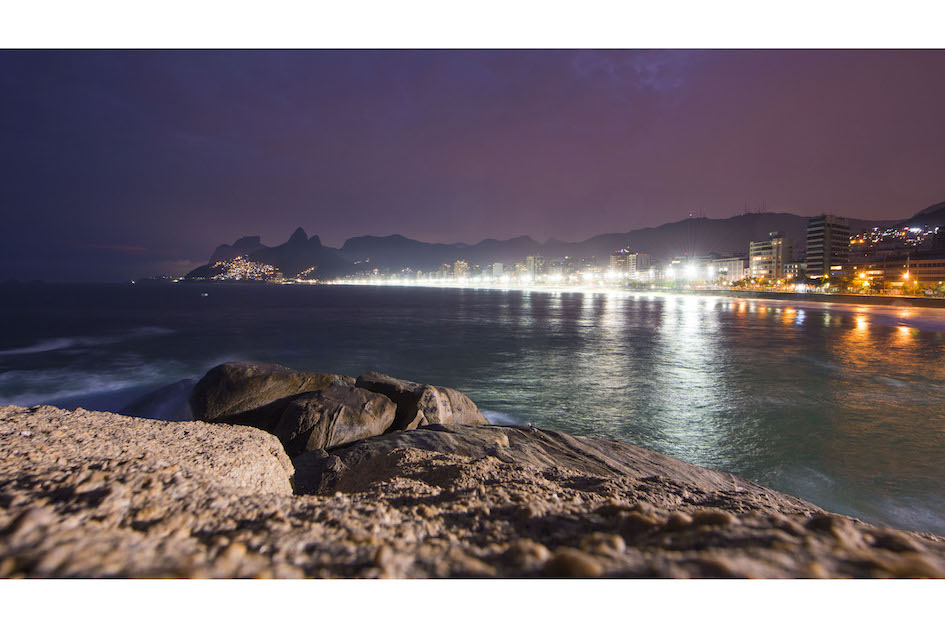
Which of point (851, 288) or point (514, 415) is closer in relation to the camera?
point (514, 415)

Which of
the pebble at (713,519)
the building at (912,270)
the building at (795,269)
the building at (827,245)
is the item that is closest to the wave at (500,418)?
the pebble at (713,519)

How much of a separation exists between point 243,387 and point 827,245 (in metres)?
203

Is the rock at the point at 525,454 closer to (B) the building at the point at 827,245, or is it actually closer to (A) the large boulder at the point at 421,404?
(A) the large boulder at the point at 421,404

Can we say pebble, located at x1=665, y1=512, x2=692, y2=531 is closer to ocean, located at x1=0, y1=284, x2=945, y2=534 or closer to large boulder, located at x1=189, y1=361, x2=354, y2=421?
ocean, located at x1=0, y1=284, x2=945, y2=534

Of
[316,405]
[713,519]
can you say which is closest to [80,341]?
[316,405]

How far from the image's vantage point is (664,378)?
21.5 m

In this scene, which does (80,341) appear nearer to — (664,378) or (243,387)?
(243,387)

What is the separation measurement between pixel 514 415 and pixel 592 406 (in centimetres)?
357

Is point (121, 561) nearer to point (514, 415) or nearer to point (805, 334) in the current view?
point (514, 415)

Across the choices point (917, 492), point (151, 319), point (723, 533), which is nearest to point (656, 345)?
point (917, 492)

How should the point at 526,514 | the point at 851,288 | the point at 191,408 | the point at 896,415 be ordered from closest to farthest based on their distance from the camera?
the point at 526,514
the point at 191,408
the point at 896,415
the point at 851,288

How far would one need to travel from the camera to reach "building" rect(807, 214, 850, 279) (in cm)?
15112

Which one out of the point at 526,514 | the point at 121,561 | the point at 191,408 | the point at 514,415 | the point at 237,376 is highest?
the point at 121,561

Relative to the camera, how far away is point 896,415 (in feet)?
47.5
